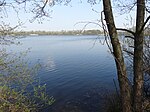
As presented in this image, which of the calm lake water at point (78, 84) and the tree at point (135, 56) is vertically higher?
the tree at point (135, 56)

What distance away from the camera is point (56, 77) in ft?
59.0

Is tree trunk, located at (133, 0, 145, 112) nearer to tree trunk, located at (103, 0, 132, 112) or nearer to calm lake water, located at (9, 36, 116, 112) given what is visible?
tree trunk, located at (103, 0, 132, 112)

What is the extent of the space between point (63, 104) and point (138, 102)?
795 centimetres

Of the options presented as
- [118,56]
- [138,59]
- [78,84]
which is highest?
[118,56]

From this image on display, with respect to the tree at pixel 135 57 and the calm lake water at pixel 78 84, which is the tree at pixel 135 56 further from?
the calm lake water at pixel 78 84

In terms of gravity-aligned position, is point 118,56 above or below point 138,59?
above

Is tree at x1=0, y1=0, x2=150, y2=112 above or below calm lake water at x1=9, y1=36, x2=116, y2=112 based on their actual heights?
above

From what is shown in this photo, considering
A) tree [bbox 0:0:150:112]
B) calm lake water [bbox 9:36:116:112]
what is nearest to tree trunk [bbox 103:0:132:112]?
tree [bbox 0:0:150:112]

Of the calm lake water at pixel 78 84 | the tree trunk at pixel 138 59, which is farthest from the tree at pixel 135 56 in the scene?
the calm lake water at pixel 78 84

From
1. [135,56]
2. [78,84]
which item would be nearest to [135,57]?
[135,56]

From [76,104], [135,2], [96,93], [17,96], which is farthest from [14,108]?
[96,93]

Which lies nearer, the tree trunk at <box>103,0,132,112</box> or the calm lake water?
the tree trunk at <box>103,0,132,112</box>

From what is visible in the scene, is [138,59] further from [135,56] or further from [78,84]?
[78,84]

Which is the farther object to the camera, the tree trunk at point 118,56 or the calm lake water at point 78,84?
the calm lake water at point 78,84
